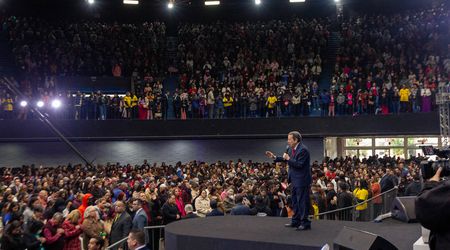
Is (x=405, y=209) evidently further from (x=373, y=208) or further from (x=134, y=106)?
(x=134, y=106)

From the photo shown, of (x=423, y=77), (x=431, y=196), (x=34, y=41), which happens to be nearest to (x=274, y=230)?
(x=431, y=196)

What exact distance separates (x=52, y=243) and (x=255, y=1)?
2740 centimetres

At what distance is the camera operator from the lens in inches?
121

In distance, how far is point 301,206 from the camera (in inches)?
320

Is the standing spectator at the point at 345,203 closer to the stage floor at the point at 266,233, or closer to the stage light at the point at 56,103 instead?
the stage floor at the point at 266,233

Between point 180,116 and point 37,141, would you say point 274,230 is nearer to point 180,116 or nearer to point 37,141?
point 180,116

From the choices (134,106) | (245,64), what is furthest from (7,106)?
(245,64)

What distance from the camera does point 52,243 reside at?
28.4ft

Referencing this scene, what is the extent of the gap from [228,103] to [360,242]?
69.9 ft

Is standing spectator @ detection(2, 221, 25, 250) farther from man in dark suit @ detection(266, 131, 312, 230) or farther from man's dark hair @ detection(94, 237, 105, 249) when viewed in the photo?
man in dark suit @ detection(266, 131, 312, 230)

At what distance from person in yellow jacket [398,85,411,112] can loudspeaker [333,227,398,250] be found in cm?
2085

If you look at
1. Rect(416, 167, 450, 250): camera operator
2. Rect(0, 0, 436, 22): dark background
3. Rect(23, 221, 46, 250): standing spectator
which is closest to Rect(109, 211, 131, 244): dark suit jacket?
Rect(23, 221, 46, 250): standing spectator

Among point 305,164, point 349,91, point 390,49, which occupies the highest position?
point 390,49

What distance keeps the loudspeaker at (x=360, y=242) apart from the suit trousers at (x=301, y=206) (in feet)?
13.0
